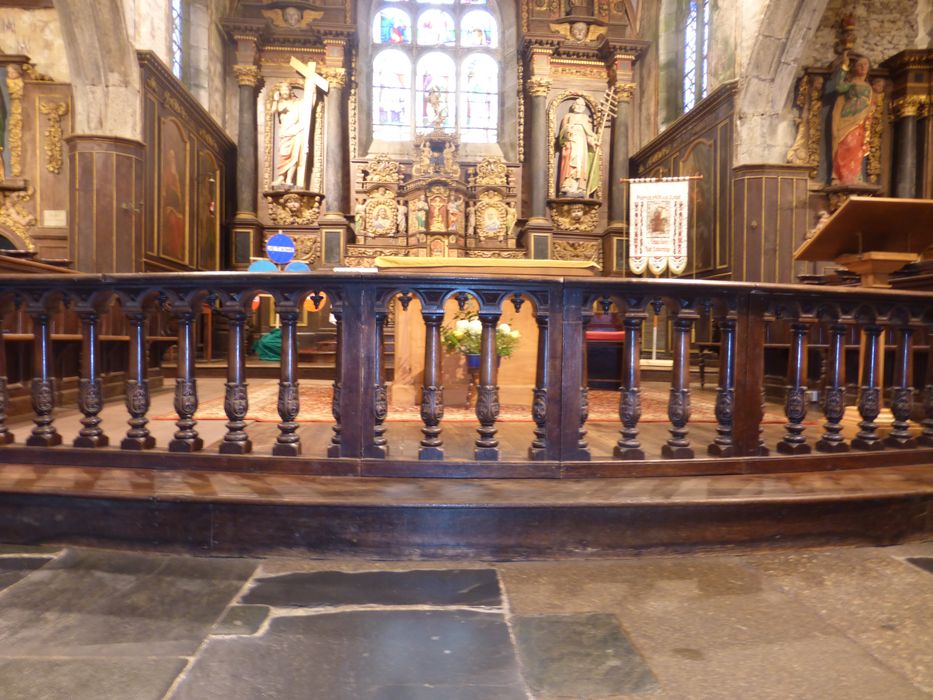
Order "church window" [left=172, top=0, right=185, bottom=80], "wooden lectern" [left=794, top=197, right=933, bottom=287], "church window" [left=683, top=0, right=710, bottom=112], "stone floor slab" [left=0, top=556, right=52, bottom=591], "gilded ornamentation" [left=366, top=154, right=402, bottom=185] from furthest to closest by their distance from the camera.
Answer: "gilded ornamentation" [left=366, top=154, right=402, bottom=185] < "church window" [left=683, top=0, right=710, bottom=112] < "church window" [left=172, top=0, right=185, bottom=80] < "wooden lectern" [left=794, top=197, right=933, bottom=287] < "stone floor slab" [left=0, top=556, right=52, bottom=591]

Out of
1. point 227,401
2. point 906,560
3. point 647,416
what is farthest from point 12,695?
point 647,416

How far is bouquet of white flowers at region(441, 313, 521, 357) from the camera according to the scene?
13.2 ft

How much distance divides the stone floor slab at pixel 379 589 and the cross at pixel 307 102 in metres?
11.4

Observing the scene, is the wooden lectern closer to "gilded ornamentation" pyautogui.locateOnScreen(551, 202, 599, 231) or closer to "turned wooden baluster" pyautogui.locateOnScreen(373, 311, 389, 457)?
"turned wooden baluster" pyautogui.locateOnScreen(373, 311, 389, 457)

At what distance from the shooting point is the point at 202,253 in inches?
434

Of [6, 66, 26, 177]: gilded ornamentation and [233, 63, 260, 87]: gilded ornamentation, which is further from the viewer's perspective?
[233, 63, 260, 87]: gilded ornamentation

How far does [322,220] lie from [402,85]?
13.6 ft

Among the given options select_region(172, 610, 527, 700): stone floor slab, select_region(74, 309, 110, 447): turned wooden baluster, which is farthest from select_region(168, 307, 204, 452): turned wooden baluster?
select_region(172, 610, 527, 700): stone floor slab

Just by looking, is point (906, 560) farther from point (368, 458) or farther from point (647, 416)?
point (647, 416)

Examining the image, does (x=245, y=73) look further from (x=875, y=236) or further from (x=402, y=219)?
(x=875, y=236)

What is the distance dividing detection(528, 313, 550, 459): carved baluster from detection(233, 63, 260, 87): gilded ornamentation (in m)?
12.1

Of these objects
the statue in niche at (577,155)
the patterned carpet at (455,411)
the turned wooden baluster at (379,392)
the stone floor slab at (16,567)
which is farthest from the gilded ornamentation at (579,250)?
the stone floor slab at (16,567)

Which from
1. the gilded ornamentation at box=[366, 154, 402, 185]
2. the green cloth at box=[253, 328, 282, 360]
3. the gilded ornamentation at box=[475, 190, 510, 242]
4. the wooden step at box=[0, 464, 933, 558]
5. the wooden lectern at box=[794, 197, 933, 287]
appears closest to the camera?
the wooden step at box=[0, 464, 933, 558]

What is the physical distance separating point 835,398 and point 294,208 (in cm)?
1132
